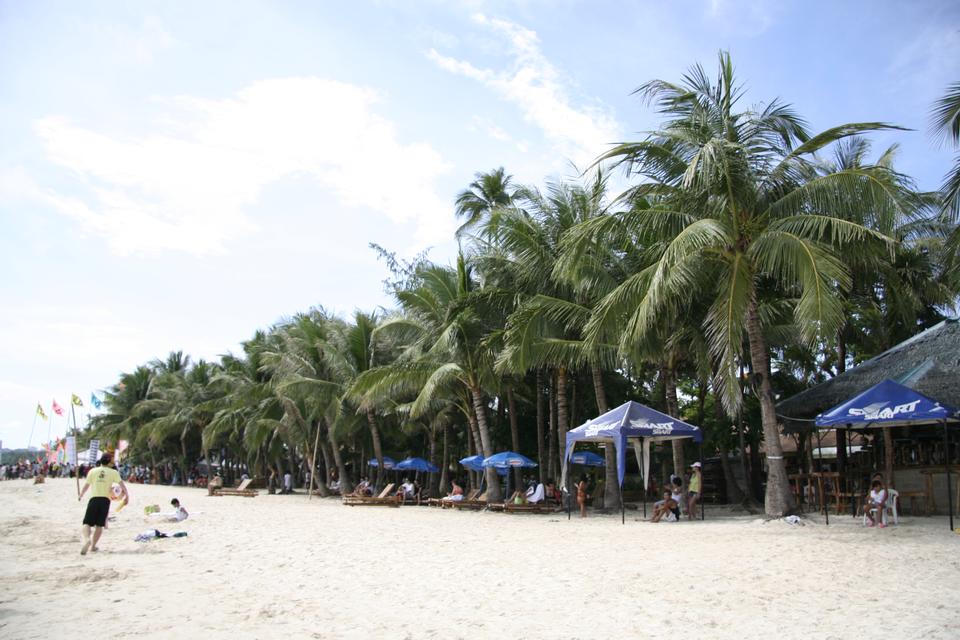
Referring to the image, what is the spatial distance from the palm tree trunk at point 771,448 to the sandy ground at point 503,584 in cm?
66

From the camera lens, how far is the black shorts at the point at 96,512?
34.5 ft

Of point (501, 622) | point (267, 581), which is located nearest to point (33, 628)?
point (267, 581)

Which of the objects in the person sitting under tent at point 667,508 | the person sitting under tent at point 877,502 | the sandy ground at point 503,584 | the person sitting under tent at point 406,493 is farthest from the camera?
the person sitting under tent at point 406,493

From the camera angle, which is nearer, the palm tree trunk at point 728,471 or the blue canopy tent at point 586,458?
the palm tree trunk at point 728,471

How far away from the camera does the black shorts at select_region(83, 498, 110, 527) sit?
10.5 metres

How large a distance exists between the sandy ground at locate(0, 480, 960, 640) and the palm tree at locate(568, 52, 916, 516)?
10.9 feet

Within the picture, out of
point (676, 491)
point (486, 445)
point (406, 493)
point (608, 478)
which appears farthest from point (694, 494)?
point (406, 493)

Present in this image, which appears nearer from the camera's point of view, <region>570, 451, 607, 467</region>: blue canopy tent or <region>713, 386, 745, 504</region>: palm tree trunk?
<region>713, 386, 745, 504</region>: palm tree trunk

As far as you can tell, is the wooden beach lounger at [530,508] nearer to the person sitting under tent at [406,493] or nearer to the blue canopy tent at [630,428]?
the blue canopy tent at [630,428]

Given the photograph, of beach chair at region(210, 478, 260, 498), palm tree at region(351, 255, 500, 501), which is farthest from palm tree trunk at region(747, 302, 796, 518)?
beach chair at region(210, 478, 260, 498)

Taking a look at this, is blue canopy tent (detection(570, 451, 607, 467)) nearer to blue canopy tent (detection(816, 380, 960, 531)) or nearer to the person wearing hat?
the person wearing hat

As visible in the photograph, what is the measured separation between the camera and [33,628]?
6012 mm

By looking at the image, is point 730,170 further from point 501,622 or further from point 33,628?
point 33,628

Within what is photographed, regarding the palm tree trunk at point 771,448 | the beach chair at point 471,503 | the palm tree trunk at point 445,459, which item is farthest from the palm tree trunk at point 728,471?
the palm tree trunk at point 445,459
